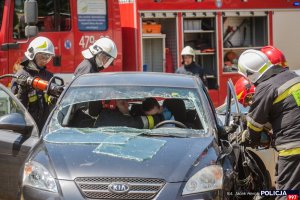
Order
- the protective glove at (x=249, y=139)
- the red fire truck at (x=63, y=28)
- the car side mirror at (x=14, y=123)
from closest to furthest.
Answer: the protective glove at (x=249, y=139)
the car side mirror at (x=14, y=123)
the red fire truck at (x=63, y=28)

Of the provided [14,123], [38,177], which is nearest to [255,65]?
[38,177]

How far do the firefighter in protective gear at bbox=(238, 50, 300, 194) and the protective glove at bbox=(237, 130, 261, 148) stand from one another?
160mm

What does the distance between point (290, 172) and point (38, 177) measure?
6.25ft

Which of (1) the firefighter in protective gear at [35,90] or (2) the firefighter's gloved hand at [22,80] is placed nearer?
(2) the firefighter's gloved hand at [22,80]

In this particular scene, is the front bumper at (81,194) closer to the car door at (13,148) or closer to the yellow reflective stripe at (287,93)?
the yellow reflective stripe at (287,93)

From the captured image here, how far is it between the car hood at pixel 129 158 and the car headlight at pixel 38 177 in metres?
0.07

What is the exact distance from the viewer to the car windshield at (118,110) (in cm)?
535

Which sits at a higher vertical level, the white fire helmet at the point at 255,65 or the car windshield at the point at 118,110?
the white fire helmet at the point at 255,65

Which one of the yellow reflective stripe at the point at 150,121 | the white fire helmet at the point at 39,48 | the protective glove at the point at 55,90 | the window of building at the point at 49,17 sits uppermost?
the window of building at the point at 49,17

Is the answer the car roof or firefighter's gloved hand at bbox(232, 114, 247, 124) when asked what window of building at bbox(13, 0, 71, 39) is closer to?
the car roof

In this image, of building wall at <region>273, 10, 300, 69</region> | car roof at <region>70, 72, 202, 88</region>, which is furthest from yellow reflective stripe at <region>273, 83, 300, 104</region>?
building wall at <region>273, 10, 300, 69</region>

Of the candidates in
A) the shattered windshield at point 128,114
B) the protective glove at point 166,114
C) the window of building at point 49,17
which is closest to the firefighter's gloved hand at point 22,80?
the shattered windshield at point 128,114

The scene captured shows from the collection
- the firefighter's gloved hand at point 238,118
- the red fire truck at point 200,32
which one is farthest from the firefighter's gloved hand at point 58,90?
the red fire truck at point 200,32

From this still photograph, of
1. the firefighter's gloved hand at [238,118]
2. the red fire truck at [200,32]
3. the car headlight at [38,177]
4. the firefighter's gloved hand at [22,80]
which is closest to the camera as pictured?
the car headlight at [38,177]
